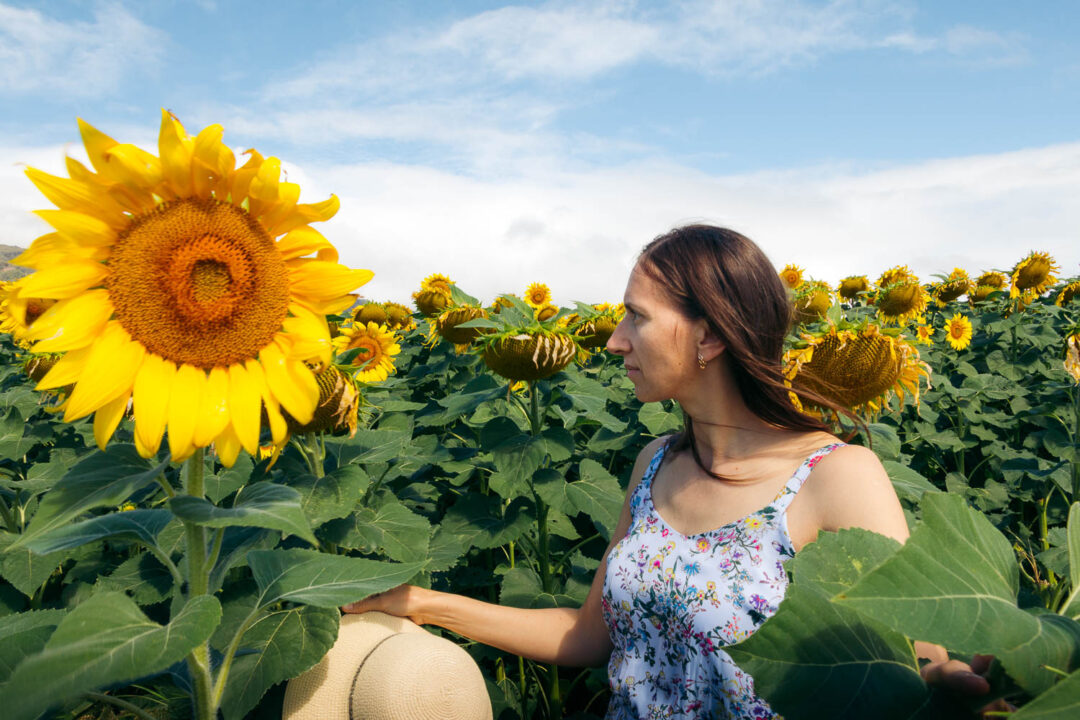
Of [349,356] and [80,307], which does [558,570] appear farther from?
[80,307]

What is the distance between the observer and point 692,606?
1.94 m

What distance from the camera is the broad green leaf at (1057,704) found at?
47 centimetres

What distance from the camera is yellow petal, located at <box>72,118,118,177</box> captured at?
1050mm

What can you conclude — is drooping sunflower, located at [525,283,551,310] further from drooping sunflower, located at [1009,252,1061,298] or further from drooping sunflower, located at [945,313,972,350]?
drooping sunflower, located at [1009,252,1061,298]

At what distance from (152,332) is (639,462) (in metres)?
1.86

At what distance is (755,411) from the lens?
222cm

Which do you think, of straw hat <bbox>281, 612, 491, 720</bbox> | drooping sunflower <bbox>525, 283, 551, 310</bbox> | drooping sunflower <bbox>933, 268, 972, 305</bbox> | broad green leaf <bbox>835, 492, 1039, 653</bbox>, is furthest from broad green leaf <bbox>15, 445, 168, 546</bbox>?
drooping sunflower <bbox>933, 268, 972, 305</bbox>

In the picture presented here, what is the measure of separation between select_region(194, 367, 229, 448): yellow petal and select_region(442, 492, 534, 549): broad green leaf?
1666mm

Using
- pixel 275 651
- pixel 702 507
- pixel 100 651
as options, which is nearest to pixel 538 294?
pixel 702 507

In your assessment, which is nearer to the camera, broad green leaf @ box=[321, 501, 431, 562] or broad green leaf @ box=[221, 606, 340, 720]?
broad green leaf @ box=[221, 606, 340, 720]

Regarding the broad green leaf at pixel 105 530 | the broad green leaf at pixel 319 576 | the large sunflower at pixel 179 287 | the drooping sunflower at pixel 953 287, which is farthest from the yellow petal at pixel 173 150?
the drooping sunflower at pixel 953 287

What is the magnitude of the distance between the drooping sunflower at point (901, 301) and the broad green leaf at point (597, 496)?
15.6 feet

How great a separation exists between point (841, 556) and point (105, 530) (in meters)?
1.17

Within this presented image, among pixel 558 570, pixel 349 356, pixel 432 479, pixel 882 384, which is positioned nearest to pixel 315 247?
pixel 349 356
